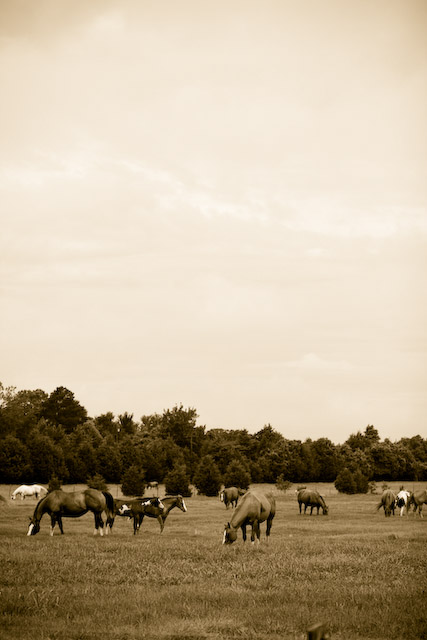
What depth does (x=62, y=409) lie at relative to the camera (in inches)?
4830

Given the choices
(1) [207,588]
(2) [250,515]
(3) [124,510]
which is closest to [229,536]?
(2) [250,515]

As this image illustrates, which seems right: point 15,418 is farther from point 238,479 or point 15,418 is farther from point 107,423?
point 238,479

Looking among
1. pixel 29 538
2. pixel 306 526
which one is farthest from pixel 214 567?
pixel 306 526

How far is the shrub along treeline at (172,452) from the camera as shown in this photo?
77938 millimetres

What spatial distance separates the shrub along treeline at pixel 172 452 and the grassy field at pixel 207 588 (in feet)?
139

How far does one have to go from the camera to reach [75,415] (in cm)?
12406

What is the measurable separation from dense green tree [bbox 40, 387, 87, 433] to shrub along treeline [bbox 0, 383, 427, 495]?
7.0 inches

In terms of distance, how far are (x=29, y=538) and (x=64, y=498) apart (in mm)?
3078

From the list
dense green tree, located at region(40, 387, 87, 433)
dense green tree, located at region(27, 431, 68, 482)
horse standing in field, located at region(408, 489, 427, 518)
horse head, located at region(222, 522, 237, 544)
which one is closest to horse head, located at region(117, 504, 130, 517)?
horse head, located at region(222, 522, 237, 544)

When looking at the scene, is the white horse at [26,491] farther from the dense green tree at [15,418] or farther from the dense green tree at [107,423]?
the dense green tree at [107,423]

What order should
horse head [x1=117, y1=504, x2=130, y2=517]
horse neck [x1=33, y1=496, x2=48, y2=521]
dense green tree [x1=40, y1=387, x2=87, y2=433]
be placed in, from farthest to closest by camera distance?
dense green tree [x1=40, y1=387, x2=87, y2=433] → horse head [x1=117, y1=504, x2=130, y2=517] → horse neck [x1=33, y1=496, x2=48, y2=521]

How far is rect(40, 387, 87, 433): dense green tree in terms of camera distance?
12156 cm

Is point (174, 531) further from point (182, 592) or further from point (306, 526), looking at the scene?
point (182, 592)

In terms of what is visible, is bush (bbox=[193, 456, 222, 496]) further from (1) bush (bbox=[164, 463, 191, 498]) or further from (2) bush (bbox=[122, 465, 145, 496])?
(2) bush (bbox=[122, 465, 145, 496])
